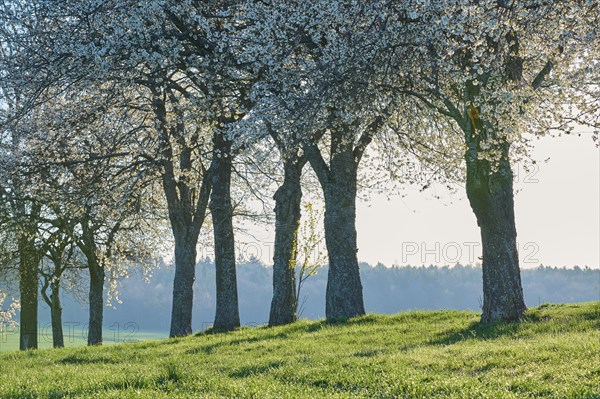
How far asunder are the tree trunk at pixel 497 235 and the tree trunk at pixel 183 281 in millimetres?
12364

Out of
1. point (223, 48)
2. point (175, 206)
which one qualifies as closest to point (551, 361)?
point (223, 48)

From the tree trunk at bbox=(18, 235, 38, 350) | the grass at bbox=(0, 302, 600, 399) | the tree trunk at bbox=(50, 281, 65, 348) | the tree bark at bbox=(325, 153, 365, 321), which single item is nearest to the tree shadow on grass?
the grass at bbox=(0, 302, 600, 399)

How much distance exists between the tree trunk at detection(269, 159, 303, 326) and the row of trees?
0.17 feet

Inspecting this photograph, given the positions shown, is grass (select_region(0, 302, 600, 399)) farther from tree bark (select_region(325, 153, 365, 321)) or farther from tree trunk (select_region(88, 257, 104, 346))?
tree trunk (select_region(88, 257, 104, 346))

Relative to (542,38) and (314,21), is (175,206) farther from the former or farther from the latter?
(542,38)

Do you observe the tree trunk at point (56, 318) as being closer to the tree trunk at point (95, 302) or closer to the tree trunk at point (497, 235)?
the tree trunk at point (95, 302)

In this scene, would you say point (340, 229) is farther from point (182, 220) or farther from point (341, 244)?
point (182, 220)

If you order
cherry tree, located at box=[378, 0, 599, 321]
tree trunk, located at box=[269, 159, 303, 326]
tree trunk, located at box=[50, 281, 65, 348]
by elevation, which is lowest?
tree trunk, located at box=[50, 281, 65, 348]

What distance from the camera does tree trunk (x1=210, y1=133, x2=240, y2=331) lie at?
26.5m

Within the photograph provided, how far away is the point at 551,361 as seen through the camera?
13289 mm

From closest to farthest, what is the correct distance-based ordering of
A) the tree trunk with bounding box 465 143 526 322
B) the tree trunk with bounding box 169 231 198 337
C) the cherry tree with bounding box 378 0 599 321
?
the cherry tree with bounding box 378 0 599 321, the tree trunk with bounding box 465 143 526 322, the tree trunk with bounding box 169 231 198 337

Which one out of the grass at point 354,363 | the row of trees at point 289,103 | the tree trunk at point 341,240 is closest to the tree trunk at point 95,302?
the row of trees at point 289,103

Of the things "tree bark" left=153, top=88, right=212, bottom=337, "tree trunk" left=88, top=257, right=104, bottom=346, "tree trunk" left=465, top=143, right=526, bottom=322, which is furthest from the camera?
"tree trunk" left=88, top=257, right=104, bottom=346

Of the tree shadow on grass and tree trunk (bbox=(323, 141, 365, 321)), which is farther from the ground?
tree trunk (bbox=(323, 141, 365, 321))
